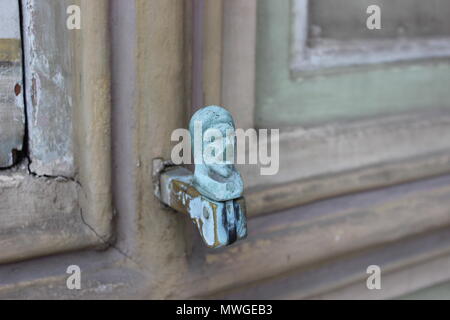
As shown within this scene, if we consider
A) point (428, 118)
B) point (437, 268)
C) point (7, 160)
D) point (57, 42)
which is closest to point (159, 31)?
point (57, 42)

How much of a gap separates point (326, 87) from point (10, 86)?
0.45m

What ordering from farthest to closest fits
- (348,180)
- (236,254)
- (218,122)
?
(348,180) < (236,254) < (218,122)

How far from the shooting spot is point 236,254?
84 cm

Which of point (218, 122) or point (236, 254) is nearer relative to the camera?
point (218, 122)

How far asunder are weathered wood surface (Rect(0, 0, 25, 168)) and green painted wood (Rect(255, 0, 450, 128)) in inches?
12.6

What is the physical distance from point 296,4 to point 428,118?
313 millimetres

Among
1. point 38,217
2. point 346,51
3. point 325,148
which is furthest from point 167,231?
point 346,51

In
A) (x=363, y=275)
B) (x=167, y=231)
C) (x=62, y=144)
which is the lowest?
(x=363, y=275)

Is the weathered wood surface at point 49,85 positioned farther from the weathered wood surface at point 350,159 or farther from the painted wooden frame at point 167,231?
the weathered wood surface at point 350,159

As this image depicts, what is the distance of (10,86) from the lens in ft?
2.29

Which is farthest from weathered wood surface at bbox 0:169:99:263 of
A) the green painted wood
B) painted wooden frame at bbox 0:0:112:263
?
the green painted wood

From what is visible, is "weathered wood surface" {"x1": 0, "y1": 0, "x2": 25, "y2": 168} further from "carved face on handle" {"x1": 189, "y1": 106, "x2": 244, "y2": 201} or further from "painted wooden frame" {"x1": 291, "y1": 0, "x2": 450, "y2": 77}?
"painted wooden frame" {"x1": 291, "y1": 0, "x2": 450, "y2": 77}

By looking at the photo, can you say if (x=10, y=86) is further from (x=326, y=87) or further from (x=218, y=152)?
(x=326, y=87)

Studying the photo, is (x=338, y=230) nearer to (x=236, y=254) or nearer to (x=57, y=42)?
(x=236, y=254)
